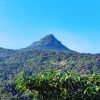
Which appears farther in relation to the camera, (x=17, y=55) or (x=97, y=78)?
(x=17, y=55)

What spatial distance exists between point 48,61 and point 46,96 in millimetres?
109176

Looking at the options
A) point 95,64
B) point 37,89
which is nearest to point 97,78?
point 37,89

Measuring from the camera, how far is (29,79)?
24094 mm

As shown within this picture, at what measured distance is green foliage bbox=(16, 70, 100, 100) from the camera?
2370 centimetres

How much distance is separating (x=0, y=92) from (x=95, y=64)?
38.1 metres

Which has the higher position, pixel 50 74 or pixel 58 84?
pixel 50 74

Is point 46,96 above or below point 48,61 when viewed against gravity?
below

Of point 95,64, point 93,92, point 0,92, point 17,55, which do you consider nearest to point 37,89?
point 93,92

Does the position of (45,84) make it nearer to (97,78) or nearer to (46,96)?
(46,96)

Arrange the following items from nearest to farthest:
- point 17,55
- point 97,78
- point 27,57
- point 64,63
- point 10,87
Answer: point 97,78
point 10,87
point 64,63
point 27,57
point 17,55

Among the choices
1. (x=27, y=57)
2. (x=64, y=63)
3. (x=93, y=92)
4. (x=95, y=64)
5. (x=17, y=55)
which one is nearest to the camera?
→ (x=93, y=92)

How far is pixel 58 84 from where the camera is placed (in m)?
23.9

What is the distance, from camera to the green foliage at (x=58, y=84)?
23.7 meters

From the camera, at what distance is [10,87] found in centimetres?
9575
